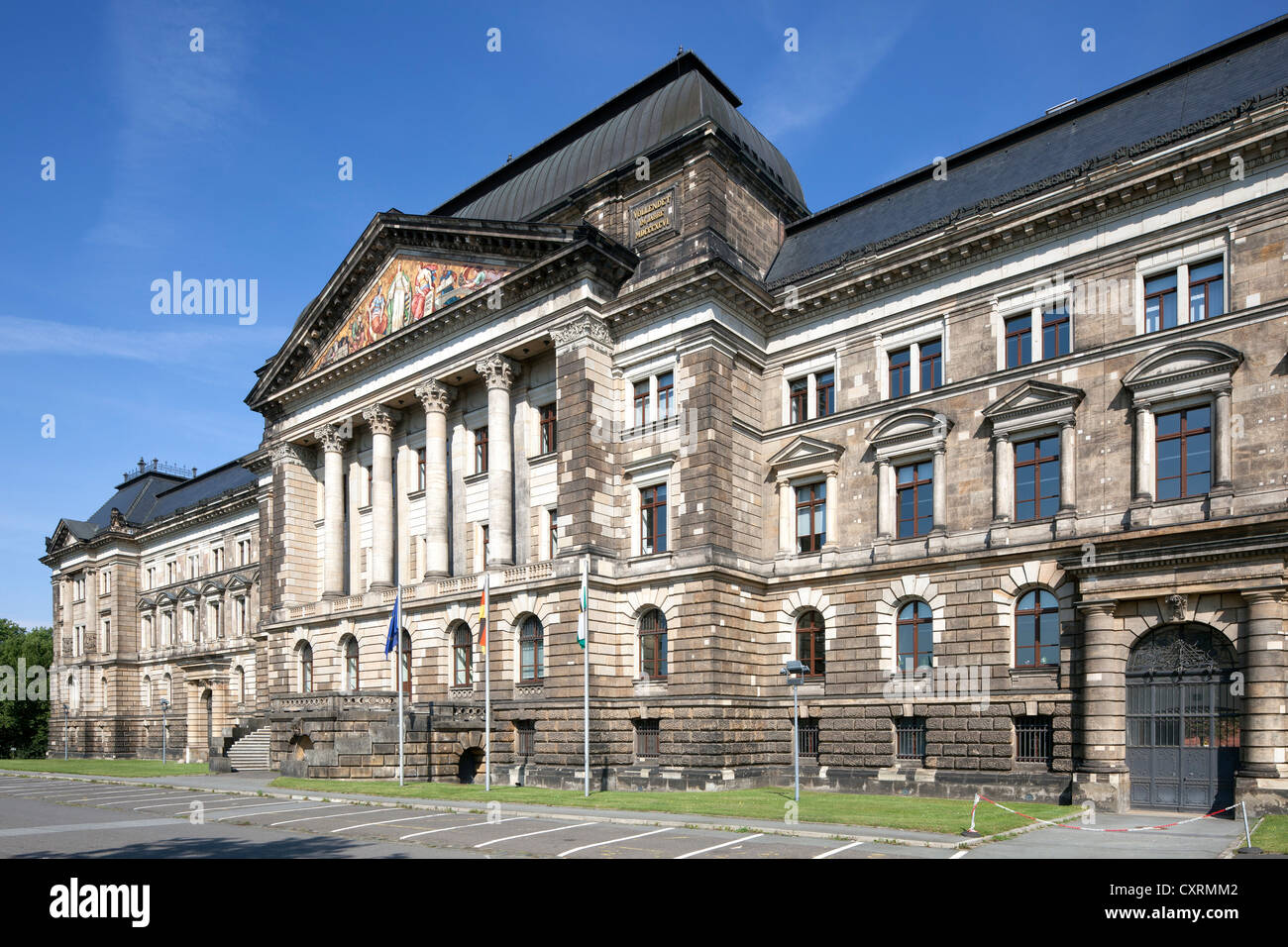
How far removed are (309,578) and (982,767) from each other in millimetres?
38401

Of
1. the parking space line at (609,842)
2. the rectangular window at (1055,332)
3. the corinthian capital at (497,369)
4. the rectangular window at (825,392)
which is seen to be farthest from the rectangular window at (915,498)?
the corinthian capital at (497,369)

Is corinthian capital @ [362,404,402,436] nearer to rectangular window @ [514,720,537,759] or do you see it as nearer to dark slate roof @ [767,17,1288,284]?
rectangular window @ [514,720,537,759]

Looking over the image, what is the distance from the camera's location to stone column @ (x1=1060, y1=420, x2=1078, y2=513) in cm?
3316

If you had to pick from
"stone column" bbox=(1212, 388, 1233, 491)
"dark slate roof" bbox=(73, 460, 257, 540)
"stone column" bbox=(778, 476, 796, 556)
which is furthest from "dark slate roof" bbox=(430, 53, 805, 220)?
"dark slate roof" bbox=(73, 460, 257, 540)

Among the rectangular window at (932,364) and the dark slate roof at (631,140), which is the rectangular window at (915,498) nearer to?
the rectangular window at (932,364)

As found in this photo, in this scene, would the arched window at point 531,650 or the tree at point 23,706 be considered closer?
the arched window at point 531,650

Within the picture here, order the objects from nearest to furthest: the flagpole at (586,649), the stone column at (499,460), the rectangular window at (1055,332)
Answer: the rectangular window at (1055,332)
the flagpole at (586,649)
the stone column at (499,460)

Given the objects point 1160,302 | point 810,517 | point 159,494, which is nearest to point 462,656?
point 810,517

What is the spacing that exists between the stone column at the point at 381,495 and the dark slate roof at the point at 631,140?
12.2 m

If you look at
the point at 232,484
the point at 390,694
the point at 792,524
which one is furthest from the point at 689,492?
the point at 232,484

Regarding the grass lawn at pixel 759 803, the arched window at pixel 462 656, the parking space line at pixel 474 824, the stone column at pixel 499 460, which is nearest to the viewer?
the parking space line at pixel 474 824

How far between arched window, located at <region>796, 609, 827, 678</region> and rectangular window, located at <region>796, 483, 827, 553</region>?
2.74 meters

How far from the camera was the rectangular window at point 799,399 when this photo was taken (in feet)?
137
